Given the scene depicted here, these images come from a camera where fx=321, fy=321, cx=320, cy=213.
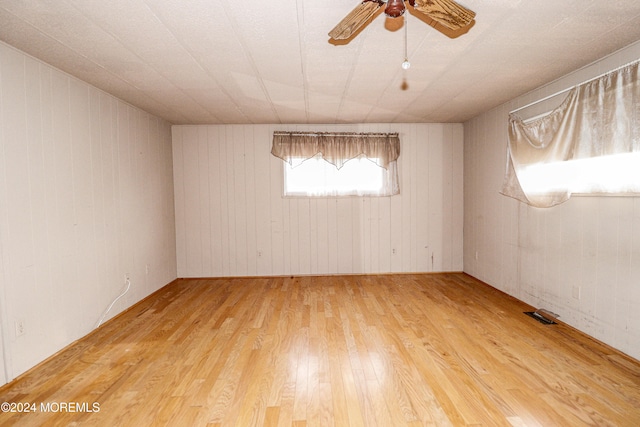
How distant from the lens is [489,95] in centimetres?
360

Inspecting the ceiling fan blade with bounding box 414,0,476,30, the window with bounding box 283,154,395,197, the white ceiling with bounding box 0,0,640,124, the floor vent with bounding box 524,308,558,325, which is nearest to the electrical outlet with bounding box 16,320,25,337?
the white ceiling with bounding box 0,0,640,124

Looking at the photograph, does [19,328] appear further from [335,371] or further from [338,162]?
[338,162]

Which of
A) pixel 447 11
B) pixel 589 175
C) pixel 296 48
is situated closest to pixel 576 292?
pixel 589 175

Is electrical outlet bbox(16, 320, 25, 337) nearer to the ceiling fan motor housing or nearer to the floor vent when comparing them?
the ceiling fan motor housing

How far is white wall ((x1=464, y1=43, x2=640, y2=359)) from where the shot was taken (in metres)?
2.45

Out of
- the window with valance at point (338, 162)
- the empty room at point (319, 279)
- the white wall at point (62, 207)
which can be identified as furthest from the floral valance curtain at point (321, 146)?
the white wall at point (62, 207)

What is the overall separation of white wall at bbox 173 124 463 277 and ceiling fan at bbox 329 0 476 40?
3398 millimetres

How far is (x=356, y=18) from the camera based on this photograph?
1.59m

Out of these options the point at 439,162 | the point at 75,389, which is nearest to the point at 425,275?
the point at 439,162

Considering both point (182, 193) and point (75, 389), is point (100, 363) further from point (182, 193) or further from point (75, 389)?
point (182, 193)

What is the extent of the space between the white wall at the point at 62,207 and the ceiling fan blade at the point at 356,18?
233 cm

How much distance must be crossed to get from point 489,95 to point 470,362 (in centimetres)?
283

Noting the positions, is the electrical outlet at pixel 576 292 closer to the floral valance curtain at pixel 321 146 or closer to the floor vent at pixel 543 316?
the floor vent at pixel 543 316

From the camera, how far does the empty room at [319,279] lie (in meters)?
1.91
